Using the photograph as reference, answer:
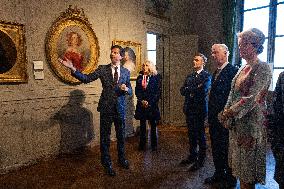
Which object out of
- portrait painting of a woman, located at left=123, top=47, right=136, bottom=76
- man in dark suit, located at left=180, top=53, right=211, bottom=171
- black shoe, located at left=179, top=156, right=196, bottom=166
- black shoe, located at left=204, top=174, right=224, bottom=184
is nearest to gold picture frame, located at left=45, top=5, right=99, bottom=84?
portrait painting of a woman, located at left=123, top=47, right=136, bottom=76

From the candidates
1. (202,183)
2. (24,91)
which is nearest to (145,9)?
(24,91)

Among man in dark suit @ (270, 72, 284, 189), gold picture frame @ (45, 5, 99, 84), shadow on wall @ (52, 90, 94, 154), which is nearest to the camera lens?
man in dark suit @ (270, 72, 284, 189)

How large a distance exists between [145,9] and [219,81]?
4041 mm

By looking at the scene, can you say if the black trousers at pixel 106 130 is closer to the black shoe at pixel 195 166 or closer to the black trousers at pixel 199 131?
the black trousers at pixel 199 131

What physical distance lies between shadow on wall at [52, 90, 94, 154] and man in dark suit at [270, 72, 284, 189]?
3679 mm

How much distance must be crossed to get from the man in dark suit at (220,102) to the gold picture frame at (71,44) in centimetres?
273

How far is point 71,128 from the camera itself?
5000 mm

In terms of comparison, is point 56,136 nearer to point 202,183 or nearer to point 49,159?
point 49,159

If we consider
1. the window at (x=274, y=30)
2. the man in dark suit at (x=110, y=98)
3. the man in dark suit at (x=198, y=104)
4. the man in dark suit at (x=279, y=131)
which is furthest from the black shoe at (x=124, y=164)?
the window at (x=274, y=30)

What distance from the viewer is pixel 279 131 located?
2012 mm

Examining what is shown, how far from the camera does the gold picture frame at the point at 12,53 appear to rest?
3918 mm

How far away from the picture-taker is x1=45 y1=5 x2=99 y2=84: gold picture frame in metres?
4.61

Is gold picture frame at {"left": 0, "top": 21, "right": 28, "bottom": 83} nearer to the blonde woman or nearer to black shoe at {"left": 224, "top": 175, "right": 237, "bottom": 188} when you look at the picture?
the blonde woman

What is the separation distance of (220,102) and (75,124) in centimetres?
292
